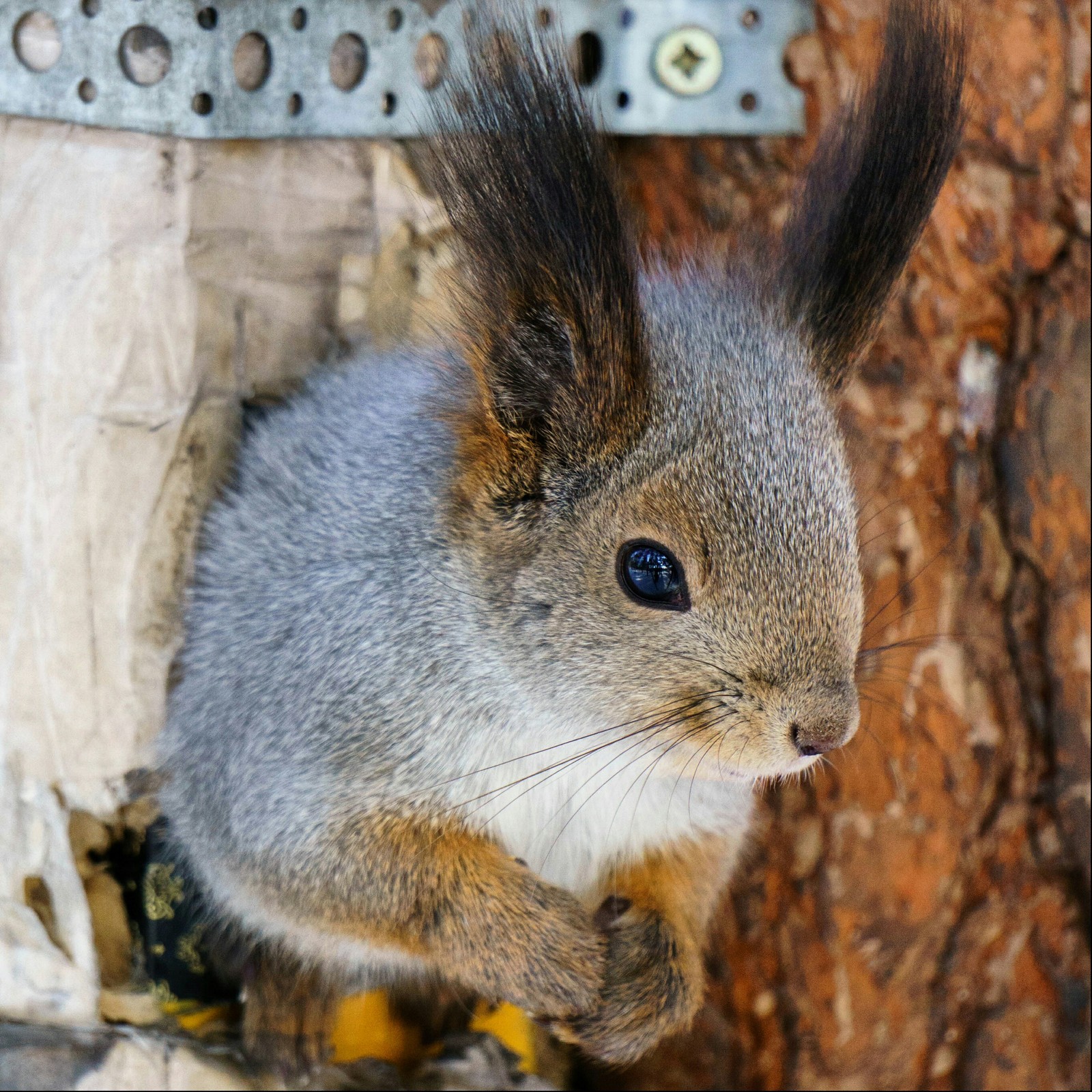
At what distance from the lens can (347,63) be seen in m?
1.77

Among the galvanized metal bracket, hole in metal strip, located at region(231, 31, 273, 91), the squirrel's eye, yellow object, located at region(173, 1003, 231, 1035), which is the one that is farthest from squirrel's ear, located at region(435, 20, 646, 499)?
yellow object, located at region(173, 1003, 231, 1035)

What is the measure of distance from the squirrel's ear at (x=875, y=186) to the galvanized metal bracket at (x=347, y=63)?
1.12 ft

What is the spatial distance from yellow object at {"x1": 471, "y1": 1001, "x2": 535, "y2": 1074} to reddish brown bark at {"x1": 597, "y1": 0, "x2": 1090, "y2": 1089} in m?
0.29

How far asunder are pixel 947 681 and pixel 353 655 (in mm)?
927

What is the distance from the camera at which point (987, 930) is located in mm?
1991

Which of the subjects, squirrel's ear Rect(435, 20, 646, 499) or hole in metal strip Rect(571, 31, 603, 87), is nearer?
squirrel's ear Rect(435, 20, 646, 499)

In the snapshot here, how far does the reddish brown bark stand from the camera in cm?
184

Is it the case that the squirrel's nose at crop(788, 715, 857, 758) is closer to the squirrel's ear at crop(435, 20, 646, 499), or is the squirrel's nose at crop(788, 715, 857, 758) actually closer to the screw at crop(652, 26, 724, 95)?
the squirrel's ear at crop(435, 20, 646, 499)

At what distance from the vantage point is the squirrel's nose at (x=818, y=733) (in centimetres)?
130

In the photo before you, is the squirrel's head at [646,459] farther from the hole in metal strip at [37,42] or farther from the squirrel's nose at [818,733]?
the hole in metal strip at [37,42]

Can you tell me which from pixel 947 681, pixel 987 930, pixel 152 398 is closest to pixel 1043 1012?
pixel 987 930

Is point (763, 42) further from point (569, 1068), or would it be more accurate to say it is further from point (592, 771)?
point (569, 1068)

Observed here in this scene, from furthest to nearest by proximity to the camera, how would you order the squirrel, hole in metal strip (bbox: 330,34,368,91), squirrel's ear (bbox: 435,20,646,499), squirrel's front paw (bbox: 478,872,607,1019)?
hole in metal strip (bbox: 330,34,368,91) < squirrel's front paw (bbox: 478,872,607,1019) < the squirrel < squirrel's ear (bbox: 435,20,646,499)

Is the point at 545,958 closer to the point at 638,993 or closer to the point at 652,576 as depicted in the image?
the point at 638,993
